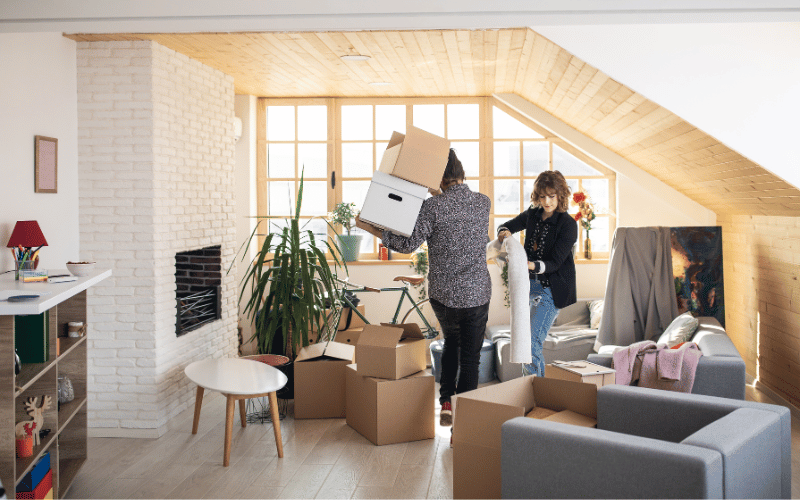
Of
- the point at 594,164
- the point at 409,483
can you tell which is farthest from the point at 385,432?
the point at 594,164

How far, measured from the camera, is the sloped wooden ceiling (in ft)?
12.4

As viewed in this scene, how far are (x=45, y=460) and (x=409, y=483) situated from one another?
1.55m

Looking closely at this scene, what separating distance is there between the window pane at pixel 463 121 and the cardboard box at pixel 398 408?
322 centimetres

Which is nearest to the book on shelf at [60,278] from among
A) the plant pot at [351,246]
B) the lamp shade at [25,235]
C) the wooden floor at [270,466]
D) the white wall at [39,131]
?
the lamp shade at [25,235]

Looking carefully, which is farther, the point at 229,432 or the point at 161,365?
the point at 161,365

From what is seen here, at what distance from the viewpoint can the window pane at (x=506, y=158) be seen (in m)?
6.25

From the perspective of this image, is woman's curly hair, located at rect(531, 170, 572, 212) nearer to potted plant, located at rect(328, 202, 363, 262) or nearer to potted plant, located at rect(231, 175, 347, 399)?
potted plant, located at rect(231, 175, 347, 399)

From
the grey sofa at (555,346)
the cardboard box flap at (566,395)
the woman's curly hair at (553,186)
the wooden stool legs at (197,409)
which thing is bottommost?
the wooden stool legs at (197,409)

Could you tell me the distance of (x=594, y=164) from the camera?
20.1 ft

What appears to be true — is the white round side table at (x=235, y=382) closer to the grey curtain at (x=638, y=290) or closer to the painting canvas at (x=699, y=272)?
the grey curtain at (x=638, y=290)

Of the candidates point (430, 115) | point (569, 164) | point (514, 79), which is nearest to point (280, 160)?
point (430, 115)

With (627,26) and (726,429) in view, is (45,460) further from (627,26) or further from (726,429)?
(627,26)

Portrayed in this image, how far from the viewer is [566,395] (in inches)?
104

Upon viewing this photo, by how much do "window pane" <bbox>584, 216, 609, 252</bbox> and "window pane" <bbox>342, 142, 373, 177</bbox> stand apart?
85.7 inches
